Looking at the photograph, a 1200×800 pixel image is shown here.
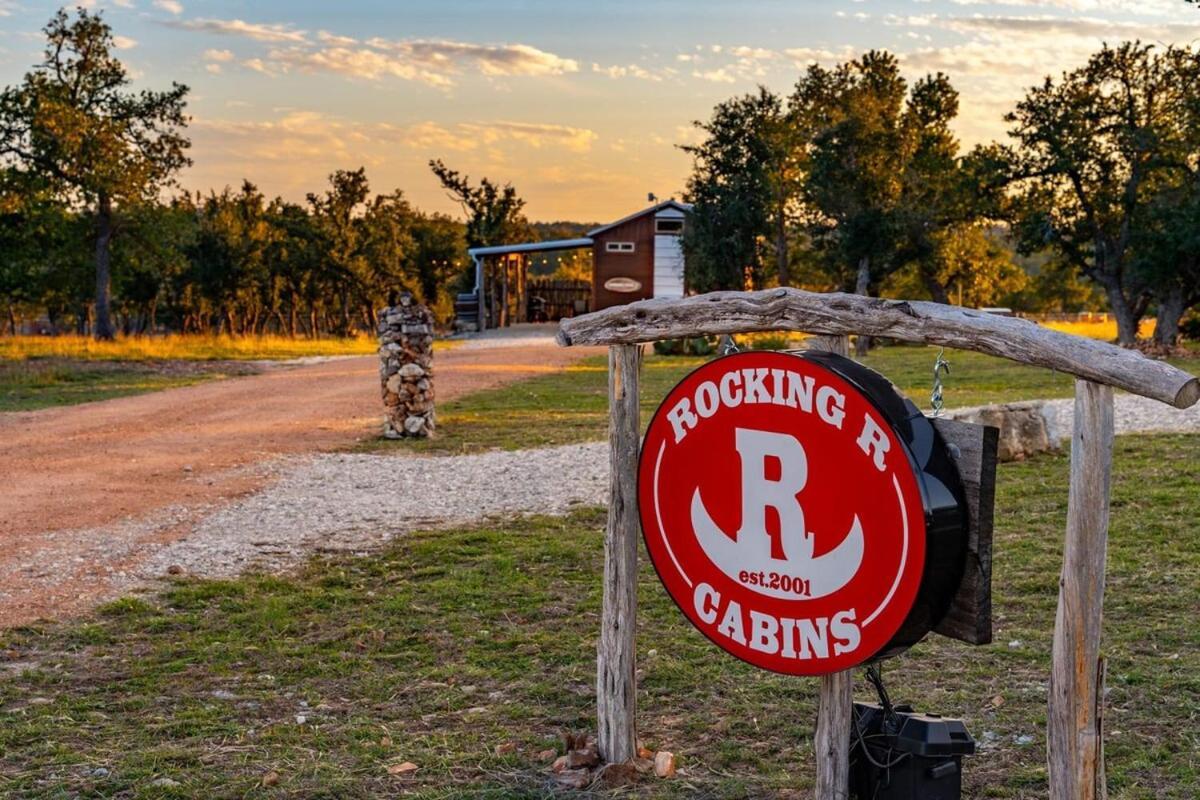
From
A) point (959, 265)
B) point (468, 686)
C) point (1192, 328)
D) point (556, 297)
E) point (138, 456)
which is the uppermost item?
point (959, 265)

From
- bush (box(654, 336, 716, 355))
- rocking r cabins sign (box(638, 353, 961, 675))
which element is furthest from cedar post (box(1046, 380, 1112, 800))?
bush (box(654, 336, 716, 355))

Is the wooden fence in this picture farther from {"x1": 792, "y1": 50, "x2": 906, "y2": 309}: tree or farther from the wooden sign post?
the wooden sign post

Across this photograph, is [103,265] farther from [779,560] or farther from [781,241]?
[779,560]

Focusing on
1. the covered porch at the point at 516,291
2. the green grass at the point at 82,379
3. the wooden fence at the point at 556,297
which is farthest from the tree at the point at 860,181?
the wooden fence at the point at 556,297

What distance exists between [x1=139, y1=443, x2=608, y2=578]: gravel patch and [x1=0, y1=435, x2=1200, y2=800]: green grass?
2.58 feet

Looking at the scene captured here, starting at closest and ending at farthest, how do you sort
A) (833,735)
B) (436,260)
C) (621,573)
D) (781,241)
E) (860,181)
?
(833,735)
(621,573)
(860,181)
(781,241)
(436,260)

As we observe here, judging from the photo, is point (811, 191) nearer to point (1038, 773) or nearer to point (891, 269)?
point (891, 269)

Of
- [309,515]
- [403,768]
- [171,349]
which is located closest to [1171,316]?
[171,349]

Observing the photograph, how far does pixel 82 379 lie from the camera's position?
2361 centimetres

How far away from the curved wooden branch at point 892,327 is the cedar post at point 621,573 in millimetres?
207

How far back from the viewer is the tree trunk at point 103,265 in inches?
1484

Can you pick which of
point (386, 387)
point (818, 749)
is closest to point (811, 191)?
point (386, 387)

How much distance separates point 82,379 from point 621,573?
70.6 feet

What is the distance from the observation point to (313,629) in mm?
6910
